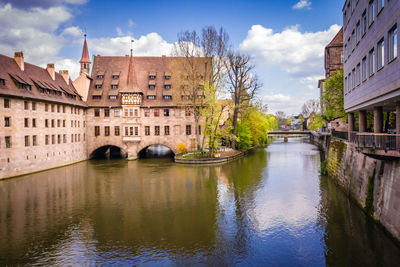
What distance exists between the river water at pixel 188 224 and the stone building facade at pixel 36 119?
418cm

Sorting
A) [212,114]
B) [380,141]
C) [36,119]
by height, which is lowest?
[380,141]

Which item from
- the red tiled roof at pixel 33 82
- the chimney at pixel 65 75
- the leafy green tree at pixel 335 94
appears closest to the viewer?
the red tiled roof at pixel 33 82

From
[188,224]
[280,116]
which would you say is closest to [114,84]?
[188,224]

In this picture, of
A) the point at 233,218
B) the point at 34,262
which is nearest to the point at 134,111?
the point at 233,218

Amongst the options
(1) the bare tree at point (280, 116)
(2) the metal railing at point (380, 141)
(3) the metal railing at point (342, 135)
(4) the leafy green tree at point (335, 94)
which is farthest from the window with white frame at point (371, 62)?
(1) the bare tree at point (280, 116)

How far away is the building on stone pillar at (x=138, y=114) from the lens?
1687 inches

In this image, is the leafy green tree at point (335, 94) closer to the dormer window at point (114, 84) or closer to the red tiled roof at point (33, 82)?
the dormer window at point (114, 84)

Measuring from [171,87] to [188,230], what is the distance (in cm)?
3272

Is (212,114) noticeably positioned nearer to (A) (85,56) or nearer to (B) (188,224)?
(B) (188,224)

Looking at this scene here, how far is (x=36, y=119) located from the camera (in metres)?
32.6

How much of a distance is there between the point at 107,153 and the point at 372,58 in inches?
1738

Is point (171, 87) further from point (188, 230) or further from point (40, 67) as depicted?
point (188, 230)

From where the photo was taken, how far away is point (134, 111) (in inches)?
1688

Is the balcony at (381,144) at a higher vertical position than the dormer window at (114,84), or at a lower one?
lower
